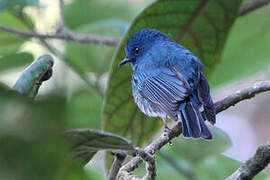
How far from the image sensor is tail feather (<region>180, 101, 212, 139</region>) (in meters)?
2.72

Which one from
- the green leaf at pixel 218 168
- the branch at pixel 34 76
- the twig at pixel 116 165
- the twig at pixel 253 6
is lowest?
the green leaf at pixel 218 168

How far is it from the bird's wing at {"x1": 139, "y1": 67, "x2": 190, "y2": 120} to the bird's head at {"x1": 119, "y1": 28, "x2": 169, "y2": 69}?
0.32 meters

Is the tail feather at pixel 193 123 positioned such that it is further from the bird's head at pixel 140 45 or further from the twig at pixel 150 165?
the twig at pixel 150 165

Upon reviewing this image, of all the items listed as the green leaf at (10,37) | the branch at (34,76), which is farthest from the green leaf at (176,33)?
the branch at (34,76)

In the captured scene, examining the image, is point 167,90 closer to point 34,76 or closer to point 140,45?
point 140,45

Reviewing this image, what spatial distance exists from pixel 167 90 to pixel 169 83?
Result: 0.08m

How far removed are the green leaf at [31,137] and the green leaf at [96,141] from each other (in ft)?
1.78

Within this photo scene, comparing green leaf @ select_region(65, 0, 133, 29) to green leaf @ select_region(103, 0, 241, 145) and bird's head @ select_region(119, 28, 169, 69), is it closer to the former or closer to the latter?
bird's head @ select_region(119, 28, 169, 69)

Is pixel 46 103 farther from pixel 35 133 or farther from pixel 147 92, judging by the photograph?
pixel 147 92

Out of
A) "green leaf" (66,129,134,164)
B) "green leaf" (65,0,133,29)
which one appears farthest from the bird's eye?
"green leaf" (66,129,134,164)

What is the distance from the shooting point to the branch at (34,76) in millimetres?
1198

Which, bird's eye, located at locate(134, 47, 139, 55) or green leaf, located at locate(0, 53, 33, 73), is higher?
green leaf, located at locate(0, 53, 33, 73)

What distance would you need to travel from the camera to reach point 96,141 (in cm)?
125

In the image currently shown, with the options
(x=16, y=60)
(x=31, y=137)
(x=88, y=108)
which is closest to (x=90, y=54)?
(x=88, y=108)
